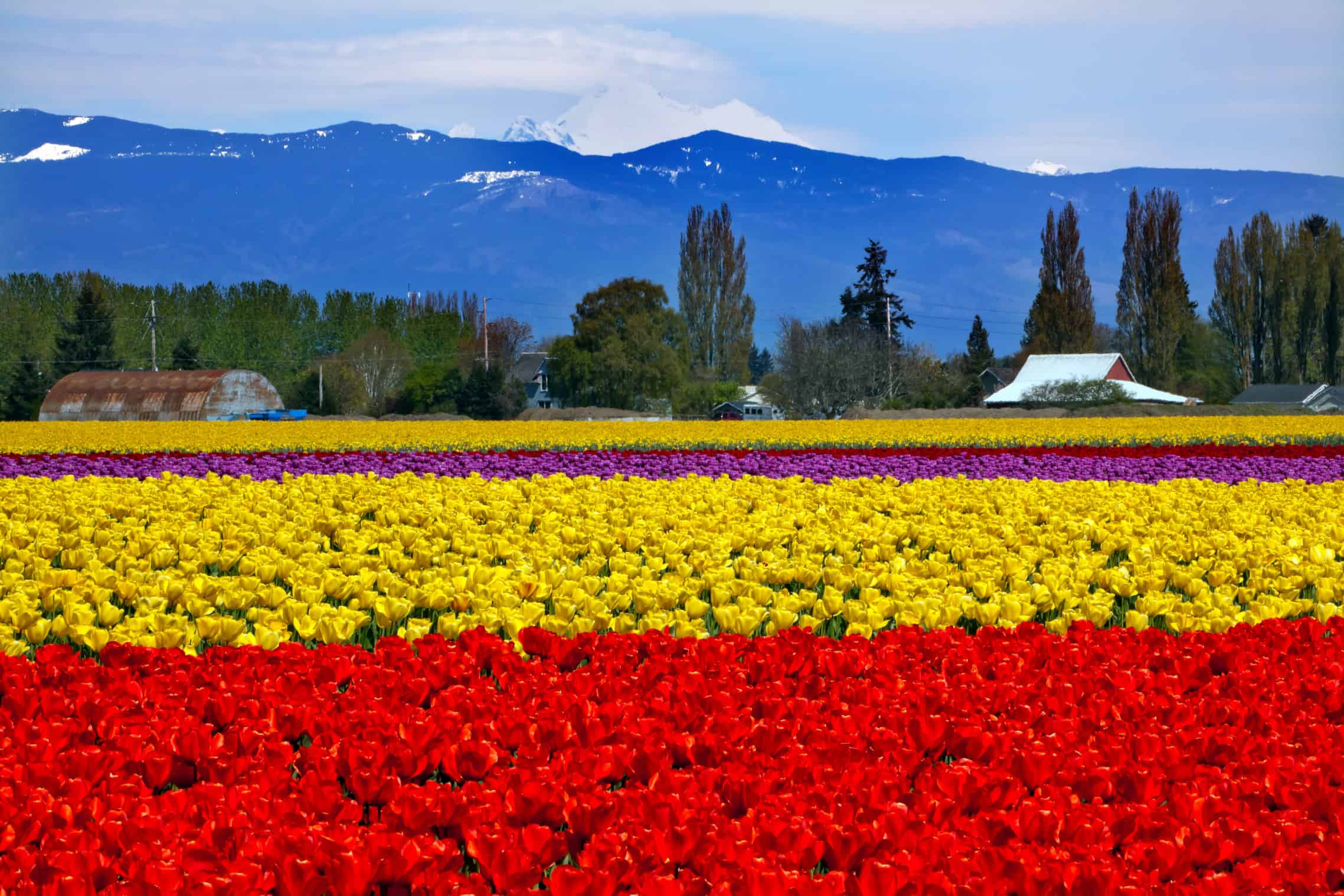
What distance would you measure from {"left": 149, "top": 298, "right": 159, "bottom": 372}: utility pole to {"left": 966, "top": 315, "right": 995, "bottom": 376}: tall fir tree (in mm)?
44988

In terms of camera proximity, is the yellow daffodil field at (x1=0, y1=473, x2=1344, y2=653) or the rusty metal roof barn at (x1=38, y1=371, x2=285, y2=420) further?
the rusty metal roof barn at (x1=38, y1=371, x2=285, y2=420)

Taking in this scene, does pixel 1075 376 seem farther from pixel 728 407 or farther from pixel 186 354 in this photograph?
pixel 186 354

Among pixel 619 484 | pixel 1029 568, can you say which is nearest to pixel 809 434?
pixel 619 484

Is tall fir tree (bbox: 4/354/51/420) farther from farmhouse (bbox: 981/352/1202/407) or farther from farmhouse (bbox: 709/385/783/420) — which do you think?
farmhouse (bbox: 981/352/1202/407)

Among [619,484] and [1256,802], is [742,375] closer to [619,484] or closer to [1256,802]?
[619,484]

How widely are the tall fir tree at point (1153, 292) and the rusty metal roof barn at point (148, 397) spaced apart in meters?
49.6

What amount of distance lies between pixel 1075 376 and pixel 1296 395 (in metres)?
14.4

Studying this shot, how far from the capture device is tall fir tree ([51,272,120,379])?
3140 inches

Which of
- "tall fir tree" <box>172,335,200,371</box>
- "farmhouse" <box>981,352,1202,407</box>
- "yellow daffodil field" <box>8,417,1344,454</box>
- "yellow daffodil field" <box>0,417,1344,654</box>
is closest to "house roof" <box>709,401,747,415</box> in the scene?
"farmhouse" <box>981,352,1202,407</box>

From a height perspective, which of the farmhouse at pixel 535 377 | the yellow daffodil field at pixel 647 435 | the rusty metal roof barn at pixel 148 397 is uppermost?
the farmhouse at pixel 535 377

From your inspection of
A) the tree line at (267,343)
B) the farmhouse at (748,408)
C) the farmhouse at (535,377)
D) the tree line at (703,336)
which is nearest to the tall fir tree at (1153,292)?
the tree line at (703,336)

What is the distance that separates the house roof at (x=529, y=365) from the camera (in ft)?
400

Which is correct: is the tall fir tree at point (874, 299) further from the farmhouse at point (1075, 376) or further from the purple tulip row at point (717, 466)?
the purple tulip row at point (717, 466)

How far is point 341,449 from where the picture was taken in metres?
25.0
